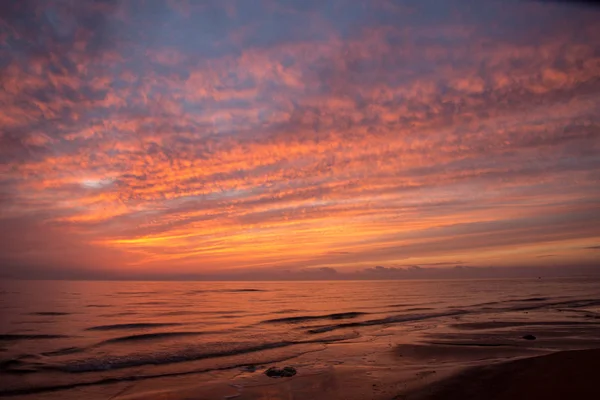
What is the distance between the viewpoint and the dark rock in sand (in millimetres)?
11273

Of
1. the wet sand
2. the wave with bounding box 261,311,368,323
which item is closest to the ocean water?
the wave with bounding box 261,311,368,323

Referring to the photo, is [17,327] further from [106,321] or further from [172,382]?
[172,382]

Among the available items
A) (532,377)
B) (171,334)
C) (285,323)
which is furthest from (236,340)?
(532,377)

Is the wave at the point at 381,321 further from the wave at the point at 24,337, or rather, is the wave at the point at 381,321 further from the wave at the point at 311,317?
the wave at the point at 24,337

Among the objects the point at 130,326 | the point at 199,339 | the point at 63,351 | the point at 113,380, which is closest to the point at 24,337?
the point at 63,351

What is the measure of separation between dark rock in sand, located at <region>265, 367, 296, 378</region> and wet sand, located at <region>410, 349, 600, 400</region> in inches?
159

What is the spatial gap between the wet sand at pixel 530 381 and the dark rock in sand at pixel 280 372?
4.03m

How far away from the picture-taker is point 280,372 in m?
11.5

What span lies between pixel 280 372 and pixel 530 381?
6474 mm

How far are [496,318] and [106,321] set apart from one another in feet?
84.8

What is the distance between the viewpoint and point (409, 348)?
49.1 ft

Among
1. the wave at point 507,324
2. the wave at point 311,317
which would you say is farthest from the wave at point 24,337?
the wave at point 507,324

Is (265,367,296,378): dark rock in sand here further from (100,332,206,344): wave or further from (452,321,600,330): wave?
(452,321,600,330): wave

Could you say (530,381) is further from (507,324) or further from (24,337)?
(24,337)
